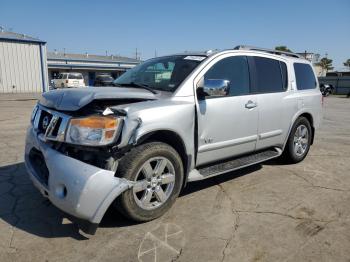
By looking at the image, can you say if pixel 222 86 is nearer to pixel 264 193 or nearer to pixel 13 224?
A: pixel 264 193

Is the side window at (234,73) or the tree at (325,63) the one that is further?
the tree at (325,63)


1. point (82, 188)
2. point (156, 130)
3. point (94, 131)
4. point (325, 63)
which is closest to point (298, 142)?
point (156, 130)

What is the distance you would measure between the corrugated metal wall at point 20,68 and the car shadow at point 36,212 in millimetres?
23691

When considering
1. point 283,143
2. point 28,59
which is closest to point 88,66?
point 28,59

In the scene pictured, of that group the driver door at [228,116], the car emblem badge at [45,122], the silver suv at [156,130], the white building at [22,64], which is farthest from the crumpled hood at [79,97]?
the white building at [22,64]

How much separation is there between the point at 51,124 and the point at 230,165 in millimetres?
2268

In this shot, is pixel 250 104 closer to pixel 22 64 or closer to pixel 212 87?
pixel 212 87

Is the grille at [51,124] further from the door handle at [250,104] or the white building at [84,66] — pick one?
the white building at [84,66]

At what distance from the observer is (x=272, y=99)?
15.6 ft

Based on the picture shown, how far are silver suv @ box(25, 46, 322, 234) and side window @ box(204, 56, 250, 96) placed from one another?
14mm

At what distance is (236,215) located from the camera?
11.8 feet

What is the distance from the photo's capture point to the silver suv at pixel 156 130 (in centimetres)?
292

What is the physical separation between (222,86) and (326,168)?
2.90m

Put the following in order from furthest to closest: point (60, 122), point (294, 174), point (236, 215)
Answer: point (294, 174) < point (236, 215) < point (60, 122)
